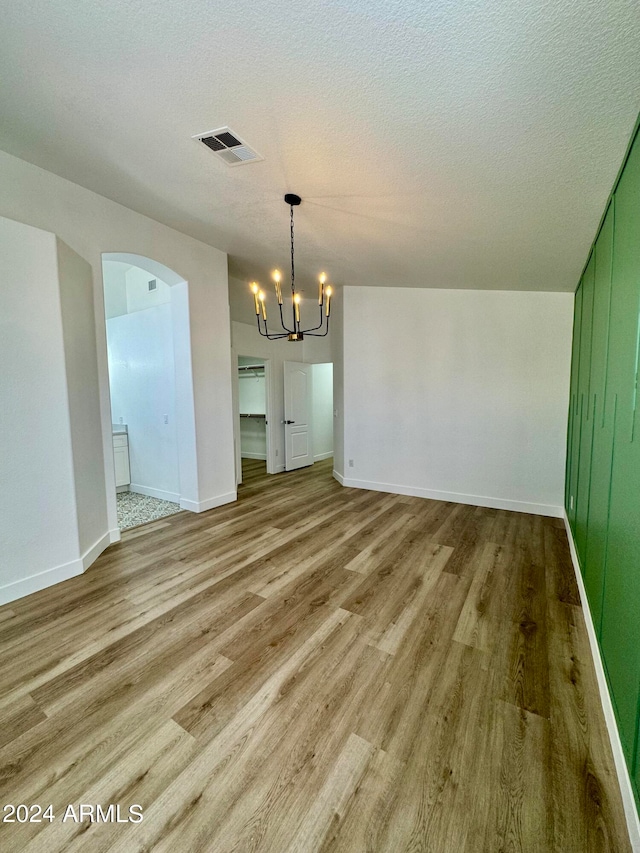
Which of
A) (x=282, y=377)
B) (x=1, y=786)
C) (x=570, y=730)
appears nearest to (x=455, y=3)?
(x=570, y=730)

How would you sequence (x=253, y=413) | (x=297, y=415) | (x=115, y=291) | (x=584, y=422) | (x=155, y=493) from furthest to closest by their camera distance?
(x=253, y=413), (x=297, y=415), (x=115, y=291), (x=155, y=493), (x=584, y=422)

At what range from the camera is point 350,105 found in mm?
1748

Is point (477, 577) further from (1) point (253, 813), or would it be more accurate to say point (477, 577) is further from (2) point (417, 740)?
(1) point (253, 813)

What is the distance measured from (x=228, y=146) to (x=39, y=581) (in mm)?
3391

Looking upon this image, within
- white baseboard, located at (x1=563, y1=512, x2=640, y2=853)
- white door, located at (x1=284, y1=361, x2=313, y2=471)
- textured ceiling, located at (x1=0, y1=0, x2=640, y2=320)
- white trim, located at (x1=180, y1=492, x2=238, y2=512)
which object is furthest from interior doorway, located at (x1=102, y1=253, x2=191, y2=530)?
white baseboard, located at (x1=563, y1=512, x2=640, y2=853)

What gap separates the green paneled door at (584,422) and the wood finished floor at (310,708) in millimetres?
445

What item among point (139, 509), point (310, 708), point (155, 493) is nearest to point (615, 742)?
point (310, 708)

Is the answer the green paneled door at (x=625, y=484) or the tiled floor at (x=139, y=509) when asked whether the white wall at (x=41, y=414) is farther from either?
the green paneled door at (x=625, y=484)

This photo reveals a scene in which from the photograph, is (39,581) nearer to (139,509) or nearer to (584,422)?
(139,509)

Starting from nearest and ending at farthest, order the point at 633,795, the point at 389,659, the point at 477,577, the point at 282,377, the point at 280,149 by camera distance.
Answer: the point at 633,795
the point at 389,659
the point at 280,149
the point at 477,577
the point at 282,377

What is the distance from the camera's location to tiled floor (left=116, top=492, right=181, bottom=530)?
404 cm

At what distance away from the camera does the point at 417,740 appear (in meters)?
1.44

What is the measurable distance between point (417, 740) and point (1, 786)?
162 cm

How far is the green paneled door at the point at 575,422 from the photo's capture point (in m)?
3.13
